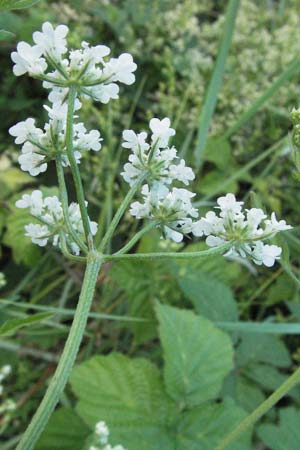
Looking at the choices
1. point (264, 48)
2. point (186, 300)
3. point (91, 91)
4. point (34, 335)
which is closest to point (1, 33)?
point (91, 91)

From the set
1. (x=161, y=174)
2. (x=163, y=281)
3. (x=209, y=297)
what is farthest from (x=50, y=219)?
(x=163, y=281)

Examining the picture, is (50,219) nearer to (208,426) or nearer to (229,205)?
(229,205)

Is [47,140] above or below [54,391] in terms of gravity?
above

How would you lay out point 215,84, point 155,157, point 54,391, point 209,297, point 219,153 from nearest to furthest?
A: point 54,391 → point 155,157 → point 209,297 → point 215,84 → point 219,153

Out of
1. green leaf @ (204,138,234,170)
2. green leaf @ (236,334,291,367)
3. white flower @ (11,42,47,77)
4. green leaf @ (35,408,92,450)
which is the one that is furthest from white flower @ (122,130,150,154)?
green leaf @ (204,138,234,170)

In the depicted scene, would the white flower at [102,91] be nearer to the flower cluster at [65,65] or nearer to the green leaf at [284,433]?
the flower cluster at [65,65]

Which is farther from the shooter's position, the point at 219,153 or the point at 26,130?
the point at 219,153

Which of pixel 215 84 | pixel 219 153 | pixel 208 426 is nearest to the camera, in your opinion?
pixel 208 426

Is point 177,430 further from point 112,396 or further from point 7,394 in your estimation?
point 7,394
